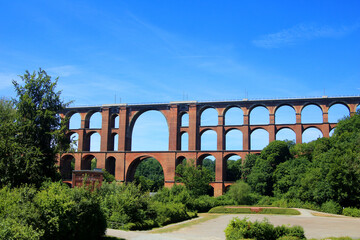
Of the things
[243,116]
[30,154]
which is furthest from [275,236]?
[243,116]

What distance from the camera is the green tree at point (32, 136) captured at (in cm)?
2341

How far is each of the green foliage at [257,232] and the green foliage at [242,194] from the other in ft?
85.0

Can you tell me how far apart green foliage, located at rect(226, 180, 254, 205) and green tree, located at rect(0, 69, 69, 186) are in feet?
70.7

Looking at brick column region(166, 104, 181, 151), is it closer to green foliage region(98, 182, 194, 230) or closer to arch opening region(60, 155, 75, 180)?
arch opening region(60, 155, 75, 180)

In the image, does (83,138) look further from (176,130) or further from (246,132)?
(246,132)

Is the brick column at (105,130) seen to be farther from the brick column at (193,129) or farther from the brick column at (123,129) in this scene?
the brick column at (193,129)

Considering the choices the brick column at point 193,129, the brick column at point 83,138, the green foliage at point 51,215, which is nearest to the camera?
the green foliage at point 51,215

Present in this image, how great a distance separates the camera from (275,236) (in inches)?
586

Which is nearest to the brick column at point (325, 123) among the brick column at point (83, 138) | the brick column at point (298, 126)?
the brick column at point (298, 126)

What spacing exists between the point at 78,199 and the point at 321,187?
25.8m

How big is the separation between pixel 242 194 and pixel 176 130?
50.8 ft

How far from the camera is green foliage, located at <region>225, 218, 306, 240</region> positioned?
14.5 meters

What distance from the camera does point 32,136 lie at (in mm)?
25000

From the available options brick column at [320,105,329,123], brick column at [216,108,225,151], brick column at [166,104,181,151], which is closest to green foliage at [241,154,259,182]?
brick column at [216,108,225,151]
